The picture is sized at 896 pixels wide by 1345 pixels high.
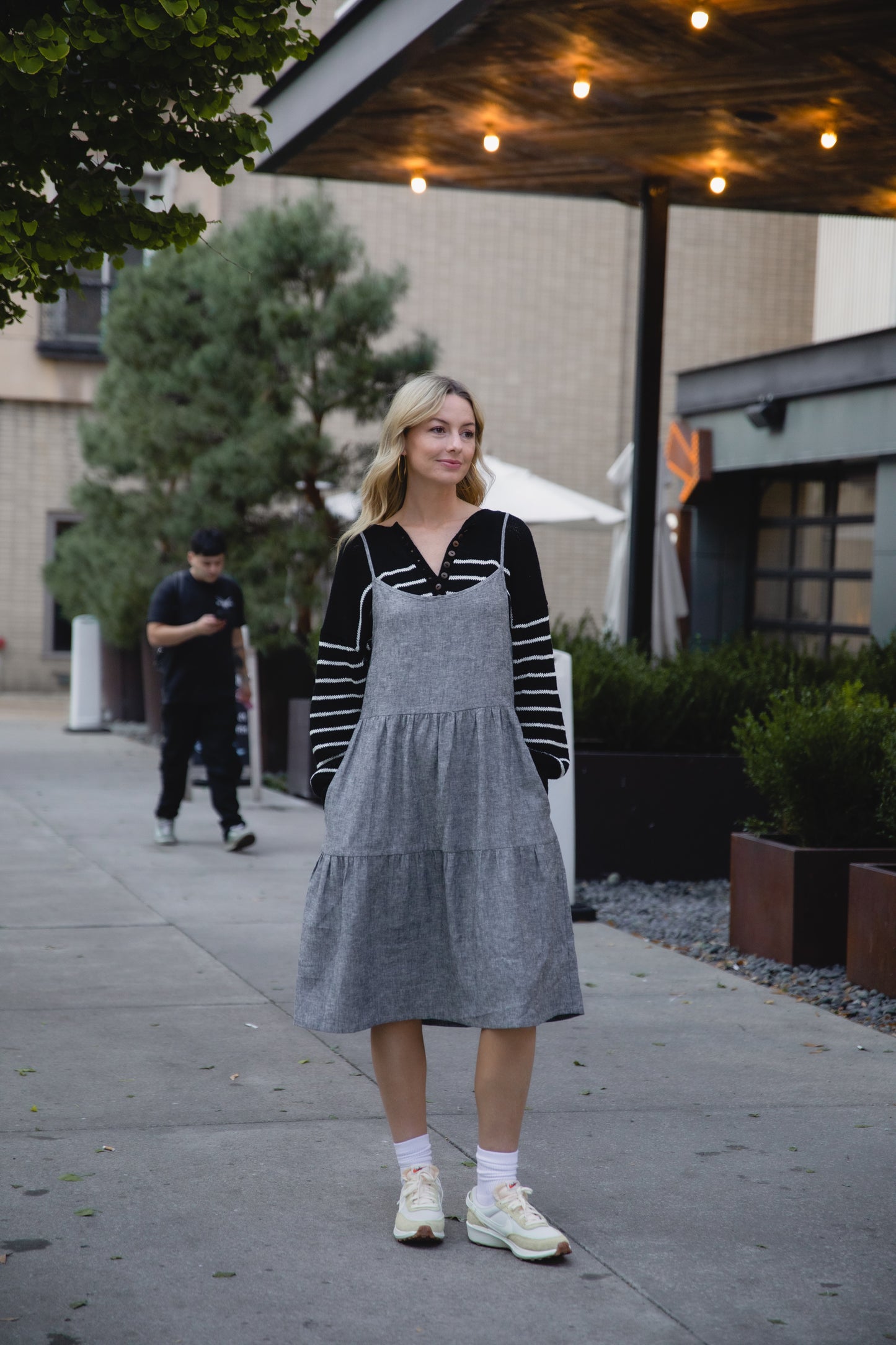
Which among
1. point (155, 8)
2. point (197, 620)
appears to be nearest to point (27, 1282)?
point (155, 8)

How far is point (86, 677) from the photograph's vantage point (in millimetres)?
17812

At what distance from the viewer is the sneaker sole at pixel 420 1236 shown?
3461mm

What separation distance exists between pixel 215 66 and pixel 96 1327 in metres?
4.01

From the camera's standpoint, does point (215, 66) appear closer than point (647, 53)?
Yes

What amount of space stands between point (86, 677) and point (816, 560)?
26.9 feet

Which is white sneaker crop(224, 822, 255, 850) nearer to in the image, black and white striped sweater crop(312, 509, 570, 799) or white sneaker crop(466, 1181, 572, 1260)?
black and white striped sweater crop(312, 509, 570, 799)

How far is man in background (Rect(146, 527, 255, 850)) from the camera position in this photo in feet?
30.1

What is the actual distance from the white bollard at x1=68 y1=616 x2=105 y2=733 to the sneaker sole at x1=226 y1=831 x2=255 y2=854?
880cm

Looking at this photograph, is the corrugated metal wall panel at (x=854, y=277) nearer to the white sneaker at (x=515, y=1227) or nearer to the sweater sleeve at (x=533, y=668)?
the sweater sleeve at (x=533, y=668)

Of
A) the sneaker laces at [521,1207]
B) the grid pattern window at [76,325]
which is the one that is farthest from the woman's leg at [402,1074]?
the grid pattern window at [76,325]

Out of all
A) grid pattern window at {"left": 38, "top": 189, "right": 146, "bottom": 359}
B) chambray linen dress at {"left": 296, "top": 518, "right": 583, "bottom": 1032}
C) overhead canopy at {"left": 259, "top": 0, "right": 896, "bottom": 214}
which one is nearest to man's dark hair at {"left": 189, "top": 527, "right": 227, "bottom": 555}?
overhead canopy at {"left": 259, "top": 0, "right": 896, "bottom": 214}

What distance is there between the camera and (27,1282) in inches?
127

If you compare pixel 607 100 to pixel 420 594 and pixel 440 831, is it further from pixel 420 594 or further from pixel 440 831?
pixel 440 831

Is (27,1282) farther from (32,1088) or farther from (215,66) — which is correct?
(215,66)
